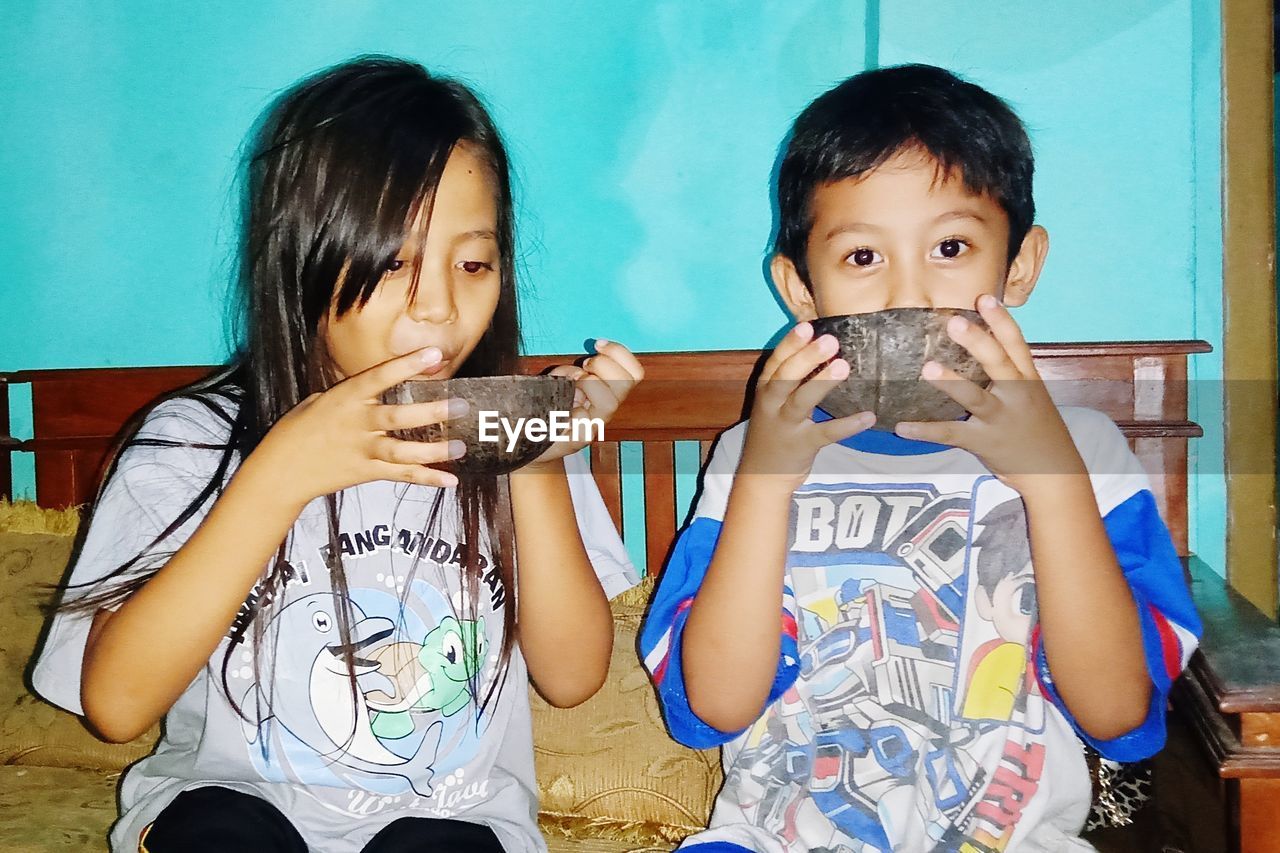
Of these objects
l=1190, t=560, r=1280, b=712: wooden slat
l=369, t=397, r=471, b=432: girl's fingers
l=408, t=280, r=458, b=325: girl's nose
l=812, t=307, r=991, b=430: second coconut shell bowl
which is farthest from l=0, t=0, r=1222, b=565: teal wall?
l=369, t=397, r=471, b=432: girl's fingers

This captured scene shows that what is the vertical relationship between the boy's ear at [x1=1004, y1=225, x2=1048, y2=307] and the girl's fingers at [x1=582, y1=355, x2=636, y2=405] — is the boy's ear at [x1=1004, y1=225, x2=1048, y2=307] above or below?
above

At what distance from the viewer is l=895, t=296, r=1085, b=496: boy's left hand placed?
739 mm

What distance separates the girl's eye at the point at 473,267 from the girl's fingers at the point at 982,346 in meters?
0.47

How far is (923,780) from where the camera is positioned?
3.04ft

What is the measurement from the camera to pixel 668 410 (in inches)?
58.6

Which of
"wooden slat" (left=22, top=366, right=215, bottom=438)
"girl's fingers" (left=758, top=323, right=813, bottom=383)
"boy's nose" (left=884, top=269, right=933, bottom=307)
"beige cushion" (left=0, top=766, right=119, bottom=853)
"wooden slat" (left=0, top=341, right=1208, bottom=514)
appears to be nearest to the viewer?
"girl's fingers" (left=758, top=323, right=813, bottom=383)

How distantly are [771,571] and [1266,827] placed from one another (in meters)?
0.47

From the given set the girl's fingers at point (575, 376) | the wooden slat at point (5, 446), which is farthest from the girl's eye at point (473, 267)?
the wooden slat at point (5, 446)

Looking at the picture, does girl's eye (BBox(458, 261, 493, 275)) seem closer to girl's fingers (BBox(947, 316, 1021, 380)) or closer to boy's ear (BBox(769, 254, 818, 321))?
boy's ear (BBox(769, 254, 818, 321))

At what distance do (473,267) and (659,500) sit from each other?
2.20ft

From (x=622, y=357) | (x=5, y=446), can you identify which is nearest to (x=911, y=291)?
(x=622, y=357)

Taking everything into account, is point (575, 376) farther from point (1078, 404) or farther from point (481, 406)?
point (1078, 404)

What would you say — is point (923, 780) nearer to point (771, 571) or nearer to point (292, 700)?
point (771, 571)

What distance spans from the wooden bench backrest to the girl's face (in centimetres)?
54
